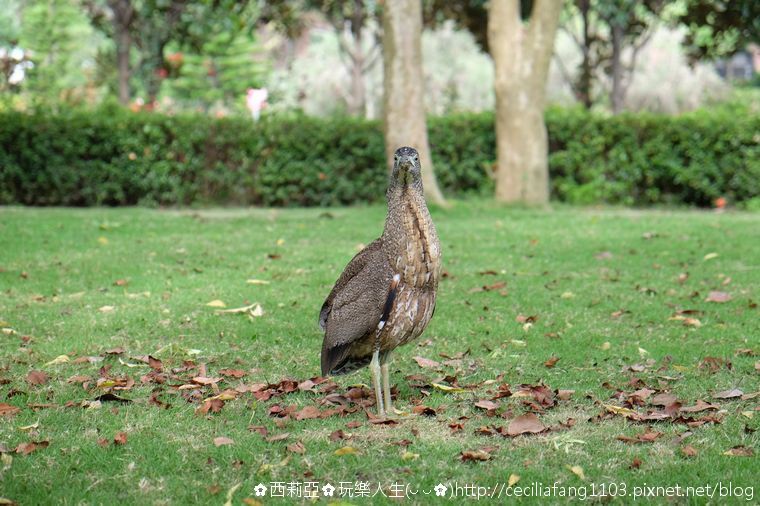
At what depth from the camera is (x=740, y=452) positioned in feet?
16.3

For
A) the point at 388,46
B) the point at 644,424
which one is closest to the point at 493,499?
the point at 644,424

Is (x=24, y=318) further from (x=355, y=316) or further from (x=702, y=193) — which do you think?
(x=702, y=193)

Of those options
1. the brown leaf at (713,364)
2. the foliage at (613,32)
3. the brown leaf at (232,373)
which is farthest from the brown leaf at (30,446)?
the foliage at (613,32)

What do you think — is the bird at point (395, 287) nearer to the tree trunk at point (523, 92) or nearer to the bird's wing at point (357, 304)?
the bird's wing at point (357, 304)

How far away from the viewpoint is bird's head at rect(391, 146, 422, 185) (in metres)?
5.51

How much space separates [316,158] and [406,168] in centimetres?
1349

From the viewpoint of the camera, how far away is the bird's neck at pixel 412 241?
18.1 feet

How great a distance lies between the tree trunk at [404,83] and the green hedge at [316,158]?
223 cm

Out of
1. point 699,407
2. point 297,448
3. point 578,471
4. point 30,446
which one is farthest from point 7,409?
point 699,407

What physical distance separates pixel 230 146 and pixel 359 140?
7.87ft

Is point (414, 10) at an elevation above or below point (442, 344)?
above

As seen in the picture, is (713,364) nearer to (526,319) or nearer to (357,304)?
(526,319)

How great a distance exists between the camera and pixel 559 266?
11.0 meters

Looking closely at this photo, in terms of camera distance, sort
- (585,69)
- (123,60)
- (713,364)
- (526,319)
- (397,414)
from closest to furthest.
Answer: (397,414) → (713,364) → (526,319) → (123,60) → (585,69)
